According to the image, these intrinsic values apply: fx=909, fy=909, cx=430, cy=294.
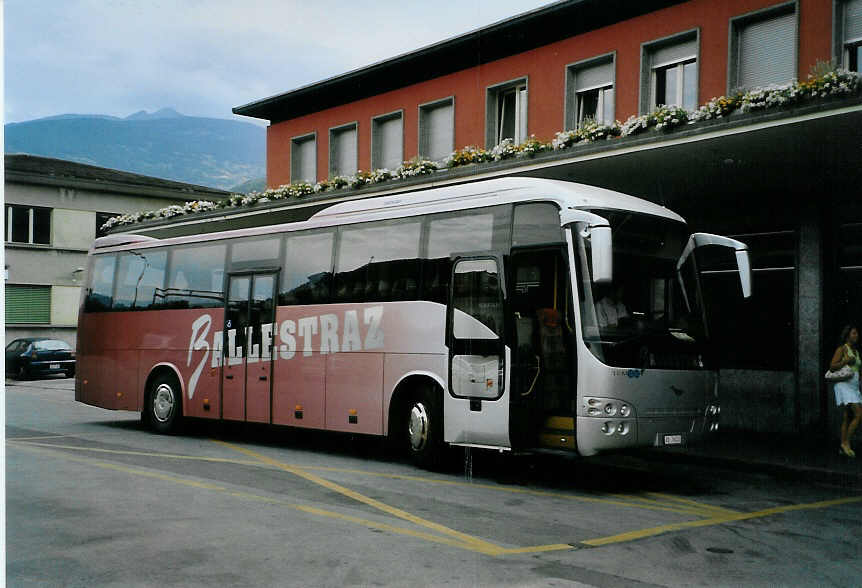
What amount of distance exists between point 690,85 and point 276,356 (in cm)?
927

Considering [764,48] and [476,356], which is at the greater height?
[764,48]

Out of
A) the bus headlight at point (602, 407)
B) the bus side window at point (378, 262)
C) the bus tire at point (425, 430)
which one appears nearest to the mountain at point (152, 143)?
the bus side window at point (378, 262)

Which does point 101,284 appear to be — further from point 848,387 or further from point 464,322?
point 848,387

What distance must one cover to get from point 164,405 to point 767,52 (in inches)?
475

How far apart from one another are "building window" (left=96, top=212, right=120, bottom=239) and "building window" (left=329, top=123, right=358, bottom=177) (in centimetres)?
881

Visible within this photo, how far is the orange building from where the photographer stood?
43.4 feet

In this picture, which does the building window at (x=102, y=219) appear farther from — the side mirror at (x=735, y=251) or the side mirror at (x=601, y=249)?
the side mirror at (x=735, y=251)

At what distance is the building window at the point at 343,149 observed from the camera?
77.3 ft

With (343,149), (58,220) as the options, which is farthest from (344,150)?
(58,220)

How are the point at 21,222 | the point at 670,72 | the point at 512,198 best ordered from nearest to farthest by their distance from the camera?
the point at 21,222 < the point at 512,198 < the point at 670,72

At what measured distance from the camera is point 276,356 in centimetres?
1374

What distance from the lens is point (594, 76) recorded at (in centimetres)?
1858

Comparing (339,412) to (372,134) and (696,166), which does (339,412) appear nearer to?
(696,166)

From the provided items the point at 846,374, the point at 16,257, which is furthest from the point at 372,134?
the point at 16,257
